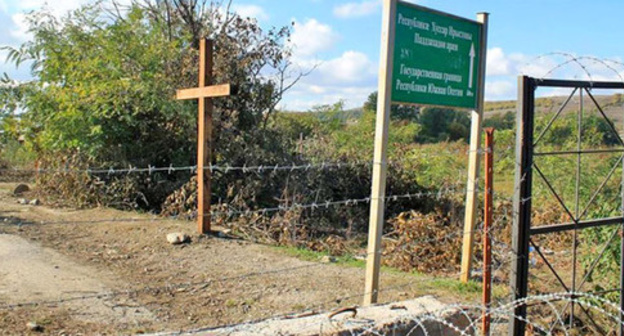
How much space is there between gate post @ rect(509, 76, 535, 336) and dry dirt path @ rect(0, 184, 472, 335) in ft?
3.90

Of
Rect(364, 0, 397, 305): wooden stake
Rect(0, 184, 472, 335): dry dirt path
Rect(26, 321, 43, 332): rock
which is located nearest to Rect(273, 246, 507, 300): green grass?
Rect(0, 184, 472, 335): dry dirt path

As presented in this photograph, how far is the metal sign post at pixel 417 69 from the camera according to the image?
5.01 m

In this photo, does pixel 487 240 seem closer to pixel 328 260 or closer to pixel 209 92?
pixel 328 260

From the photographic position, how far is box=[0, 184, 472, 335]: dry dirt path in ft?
17.3

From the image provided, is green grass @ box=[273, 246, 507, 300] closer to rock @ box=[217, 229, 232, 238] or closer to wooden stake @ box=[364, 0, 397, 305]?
wooden stake @ box=[364, 0, 397, 305]

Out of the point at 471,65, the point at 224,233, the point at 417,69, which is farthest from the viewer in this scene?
the point at 224,233

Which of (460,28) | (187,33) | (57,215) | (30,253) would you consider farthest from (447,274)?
(187,33)

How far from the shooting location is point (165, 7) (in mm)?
12906

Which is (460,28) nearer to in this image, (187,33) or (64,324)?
(64,324)

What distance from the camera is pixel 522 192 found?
445cm

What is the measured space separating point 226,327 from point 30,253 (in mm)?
4563

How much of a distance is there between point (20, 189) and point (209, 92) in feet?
18.9

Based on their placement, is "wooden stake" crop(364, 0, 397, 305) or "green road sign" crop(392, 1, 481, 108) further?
"green road sign" crop(392, 1, 481, 108)

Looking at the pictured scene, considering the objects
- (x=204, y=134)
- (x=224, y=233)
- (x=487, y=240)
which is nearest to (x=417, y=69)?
(x=487, y=240)
